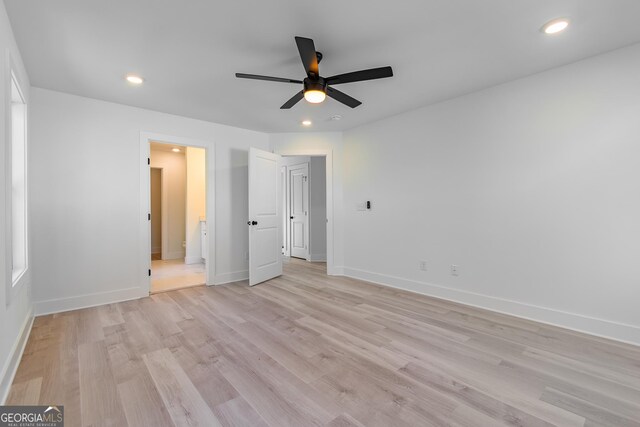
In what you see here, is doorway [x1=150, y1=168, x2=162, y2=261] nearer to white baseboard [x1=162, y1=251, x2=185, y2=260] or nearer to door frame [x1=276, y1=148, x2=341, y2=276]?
white baseboard [x1=162, y1=251, x2=185, y2=260]

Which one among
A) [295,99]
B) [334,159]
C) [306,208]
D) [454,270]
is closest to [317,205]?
[306,208]

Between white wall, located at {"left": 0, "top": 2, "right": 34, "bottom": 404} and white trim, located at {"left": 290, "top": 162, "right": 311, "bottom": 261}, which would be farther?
white trim, located at {"left": 290, "top": 162, "right": 311, "bottom": 261}

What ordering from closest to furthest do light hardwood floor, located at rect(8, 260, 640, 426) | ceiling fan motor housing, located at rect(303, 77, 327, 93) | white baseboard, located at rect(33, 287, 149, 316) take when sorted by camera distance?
light hardwood floor, located at rect(8, 260, 640, 426), ceiling fan motor housing, located at rect(303, 77, 327, 93), white baseboard, located at rect(33, 287, 149, 316)

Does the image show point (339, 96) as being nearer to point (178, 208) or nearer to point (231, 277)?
point (231, 277)

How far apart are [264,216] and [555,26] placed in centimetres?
386

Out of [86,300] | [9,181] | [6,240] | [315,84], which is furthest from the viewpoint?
[86,300]

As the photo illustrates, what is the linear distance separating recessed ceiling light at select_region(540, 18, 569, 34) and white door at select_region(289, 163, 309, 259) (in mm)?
4869

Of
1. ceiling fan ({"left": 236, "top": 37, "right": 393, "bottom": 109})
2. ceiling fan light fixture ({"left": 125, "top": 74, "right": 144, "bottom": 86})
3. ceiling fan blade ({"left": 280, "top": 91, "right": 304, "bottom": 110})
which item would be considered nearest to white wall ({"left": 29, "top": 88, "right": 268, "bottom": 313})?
ceiling fan light fixture ({"left": 125, "top": 74, "right": 144, "bottom": 86})

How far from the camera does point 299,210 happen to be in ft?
22.3

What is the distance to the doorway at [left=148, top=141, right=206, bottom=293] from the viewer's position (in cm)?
604

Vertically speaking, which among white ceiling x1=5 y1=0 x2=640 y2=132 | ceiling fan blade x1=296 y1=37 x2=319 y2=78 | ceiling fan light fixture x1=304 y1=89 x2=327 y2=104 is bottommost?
ceiling fan light fixture x1=304 y1=89 x2=327 y2=104

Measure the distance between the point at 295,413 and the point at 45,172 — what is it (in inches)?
144

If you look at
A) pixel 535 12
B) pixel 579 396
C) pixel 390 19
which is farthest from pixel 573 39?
pixel 579 396

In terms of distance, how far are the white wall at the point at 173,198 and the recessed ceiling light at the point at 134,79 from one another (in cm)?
385
